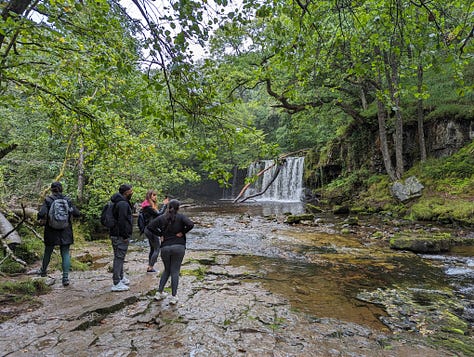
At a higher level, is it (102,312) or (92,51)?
(92,51)

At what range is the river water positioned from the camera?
17.6 feet

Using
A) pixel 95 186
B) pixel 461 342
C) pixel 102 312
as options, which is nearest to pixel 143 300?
pixel 102 312

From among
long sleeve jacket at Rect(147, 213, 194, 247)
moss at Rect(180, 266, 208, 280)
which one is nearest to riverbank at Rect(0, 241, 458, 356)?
moss at Rect(180, 266, 208, 280)

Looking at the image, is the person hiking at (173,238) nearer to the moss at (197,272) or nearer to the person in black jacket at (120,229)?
the person in black jacket at (120,229)

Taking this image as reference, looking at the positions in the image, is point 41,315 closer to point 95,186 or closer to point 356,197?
point 95,186

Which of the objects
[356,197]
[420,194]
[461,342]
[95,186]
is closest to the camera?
[461,342]

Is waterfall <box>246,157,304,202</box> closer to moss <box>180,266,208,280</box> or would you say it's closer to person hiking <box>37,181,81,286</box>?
moss <box>180,266,208,280</box>

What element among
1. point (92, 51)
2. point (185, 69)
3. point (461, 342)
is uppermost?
point (92, 51)

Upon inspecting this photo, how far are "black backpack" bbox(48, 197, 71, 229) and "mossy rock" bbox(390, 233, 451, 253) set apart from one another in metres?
9.34

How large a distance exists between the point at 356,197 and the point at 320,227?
25.0ft

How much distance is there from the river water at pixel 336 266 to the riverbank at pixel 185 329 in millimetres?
548

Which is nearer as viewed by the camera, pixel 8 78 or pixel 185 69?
pixel 185 69

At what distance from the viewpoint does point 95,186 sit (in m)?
12.0

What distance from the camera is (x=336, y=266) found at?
7785mm
